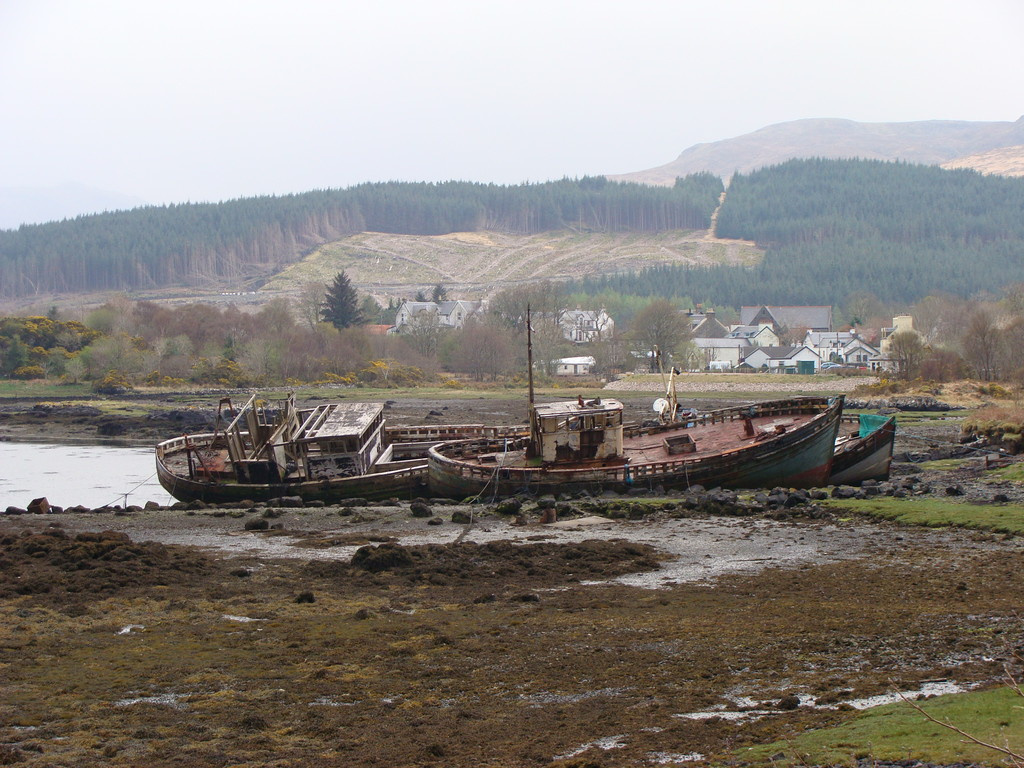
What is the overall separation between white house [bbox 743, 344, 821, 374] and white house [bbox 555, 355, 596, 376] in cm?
2196

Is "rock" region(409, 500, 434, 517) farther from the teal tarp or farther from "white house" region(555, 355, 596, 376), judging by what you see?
"white house" region(555, 355, 596, 376)

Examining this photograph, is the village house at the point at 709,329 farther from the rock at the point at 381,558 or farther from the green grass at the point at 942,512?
the rock at the point at 381,558

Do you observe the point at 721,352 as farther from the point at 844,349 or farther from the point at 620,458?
the point at 620,458

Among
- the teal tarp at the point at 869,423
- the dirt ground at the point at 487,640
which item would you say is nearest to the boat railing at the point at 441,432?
the teal tarp at the point at 869,423

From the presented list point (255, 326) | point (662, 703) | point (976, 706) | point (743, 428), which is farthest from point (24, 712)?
point (255, 326)

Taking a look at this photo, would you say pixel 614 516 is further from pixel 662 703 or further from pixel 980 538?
pixel 662 703

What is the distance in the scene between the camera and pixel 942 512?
27.1 m

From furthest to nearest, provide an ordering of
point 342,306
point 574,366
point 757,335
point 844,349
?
point 757,335
point 844,349
point 342,306
point 574,366

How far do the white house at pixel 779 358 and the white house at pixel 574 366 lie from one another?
865 inches

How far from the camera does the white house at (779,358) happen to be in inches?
4882

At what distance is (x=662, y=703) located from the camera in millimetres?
13609

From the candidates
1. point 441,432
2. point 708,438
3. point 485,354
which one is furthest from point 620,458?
point 485,354

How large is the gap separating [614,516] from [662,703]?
1695cm

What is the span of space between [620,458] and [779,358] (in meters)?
95.1
